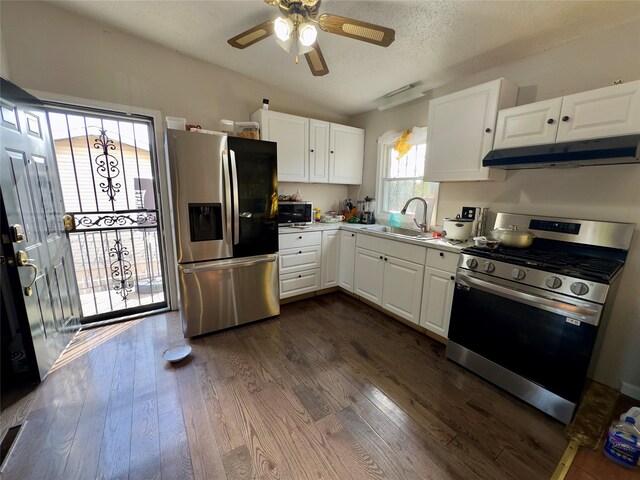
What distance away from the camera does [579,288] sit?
1.43 m

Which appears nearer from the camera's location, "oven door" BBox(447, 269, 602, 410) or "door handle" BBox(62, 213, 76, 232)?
"oven door" BBox(447, 269, 602, 410)

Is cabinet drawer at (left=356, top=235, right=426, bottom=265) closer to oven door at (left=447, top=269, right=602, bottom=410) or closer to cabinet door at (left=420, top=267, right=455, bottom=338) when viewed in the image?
cabinet door at (left=420, top=267, right=455, bottom=338)

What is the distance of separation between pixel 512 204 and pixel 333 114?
252 cm

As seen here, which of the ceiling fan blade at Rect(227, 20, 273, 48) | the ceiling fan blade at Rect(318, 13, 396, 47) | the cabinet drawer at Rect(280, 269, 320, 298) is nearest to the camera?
the ceiling fan blade at Rect(318, 13, 396, 47)

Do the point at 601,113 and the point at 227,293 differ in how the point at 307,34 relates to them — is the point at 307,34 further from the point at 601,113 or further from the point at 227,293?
the point at 227,293

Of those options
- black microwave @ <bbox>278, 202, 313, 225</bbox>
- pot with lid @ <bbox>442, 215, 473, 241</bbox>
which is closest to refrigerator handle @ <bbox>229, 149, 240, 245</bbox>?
black microwave @ <bbox>278, 202, 313, 225</bbox>

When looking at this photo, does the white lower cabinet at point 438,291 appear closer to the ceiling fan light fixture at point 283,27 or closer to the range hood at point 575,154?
the range hood at point 575,154

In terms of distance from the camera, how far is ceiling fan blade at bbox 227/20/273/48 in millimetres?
1525

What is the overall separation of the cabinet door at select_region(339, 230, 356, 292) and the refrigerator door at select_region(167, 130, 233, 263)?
140cm

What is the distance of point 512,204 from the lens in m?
2.21

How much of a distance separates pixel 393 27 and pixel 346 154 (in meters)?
1.64

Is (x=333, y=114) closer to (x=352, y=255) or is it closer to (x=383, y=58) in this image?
(x=383, y=58)

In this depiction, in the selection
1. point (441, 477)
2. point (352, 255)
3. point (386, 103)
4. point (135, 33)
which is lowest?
point (441, 477)

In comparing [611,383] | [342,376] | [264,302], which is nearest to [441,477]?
[342,376]
